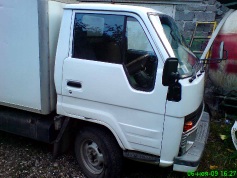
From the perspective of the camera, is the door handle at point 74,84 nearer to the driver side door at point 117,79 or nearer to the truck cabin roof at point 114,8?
the driver side door at point 117,79

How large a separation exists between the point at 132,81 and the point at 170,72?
48 centimetres

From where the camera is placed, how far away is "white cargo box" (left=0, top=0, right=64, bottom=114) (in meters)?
2.94

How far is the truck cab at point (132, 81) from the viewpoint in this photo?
253 cm

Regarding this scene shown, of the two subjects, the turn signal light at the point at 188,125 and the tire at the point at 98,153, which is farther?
the tire at the point at 98,153

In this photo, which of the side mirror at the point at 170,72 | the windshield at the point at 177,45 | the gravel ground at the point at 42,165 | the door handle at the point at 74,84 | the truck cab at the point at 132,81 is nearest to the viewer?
the side mirror at the point at 170,72

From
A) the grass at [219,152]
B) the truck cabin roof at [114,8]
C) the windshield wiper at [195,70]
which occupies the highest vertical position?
the truck cabin roof at [114,8]

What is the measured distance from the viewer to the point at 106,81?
2.73m

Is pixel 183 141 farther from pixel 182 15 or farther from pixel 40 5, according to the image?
pixel 182 15

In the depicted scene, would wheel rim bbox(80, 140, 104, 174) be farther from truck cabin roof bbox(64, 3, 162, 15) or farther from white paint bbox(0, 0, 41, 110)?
truck cabin roof bbox(64, 3, 162, 15)

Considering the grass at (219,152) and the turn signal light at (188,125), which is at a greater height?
the turn signal light at (188,125)

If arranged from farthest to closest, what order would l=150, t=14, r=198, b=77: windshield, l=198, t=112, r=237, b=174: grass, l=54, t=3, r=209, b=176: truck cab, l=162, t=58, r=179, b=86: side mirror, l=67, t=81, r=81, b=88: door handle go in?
l=198, t=112, r=237, b=174: grass → l=67, t=81, r=81, b=88: door handle → l=150, t=14, r=198, b=77: windshield → l=54, t=3, r=209, b=176: truck cab → l=162, t=58, r=179, b=86: side mirror

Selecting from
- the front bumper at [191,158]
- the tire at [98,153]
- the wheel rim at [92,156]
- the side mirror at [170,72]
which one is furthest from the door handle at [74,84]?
the front bumper at [191,158]
